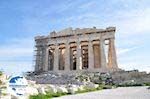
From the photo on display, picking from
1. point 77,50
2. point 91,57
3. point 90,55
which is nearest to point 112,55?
point 91,57

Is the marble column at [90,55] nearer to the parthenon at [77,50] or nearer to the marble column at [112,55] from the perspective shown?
the parthenon at [77,50]

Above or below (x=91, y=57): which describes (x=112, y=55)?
above

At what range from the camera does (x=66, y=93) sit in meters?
23.8

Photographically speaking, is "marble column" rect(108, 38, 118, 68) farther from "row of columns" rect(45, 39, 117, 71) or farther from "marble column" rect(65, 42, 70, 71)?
"marble column" rect(65, 42, 70, 71)

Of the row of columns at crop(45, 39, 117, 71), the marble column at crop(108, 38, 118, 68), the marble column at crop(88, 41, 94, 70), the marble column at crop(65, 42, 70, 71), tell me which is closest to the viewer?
the marble column at crop(108, 38, 118, 68)

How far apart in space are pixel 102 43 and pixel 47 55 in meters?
14.9

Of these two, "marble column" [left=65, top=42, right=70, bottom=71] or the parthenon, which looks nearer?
the parthenon

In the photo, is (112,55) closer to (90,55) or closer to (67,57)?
(90,55)

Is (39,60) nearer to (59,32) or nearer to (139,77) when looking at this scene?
(59,32)

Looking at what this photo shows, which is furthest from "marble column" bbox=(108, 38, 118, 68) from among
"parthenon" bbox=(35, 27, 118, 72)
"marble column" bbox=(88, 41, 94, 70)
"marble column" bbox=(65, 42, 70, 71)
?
"marble column" bbox=(65, 42, 70, 71)

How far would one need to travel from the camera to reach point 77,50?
76375 millimetres

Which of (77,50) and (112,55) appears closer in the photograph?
(112,55)

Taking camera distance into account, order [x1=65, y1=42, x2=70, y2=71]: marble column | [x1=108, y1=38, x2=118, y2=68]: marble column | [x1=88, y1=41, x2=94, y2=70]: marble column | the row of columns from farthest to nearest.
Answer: [x1=65, y1=42, x2=70, y2=71]: marble column, [x1=88, y1=41, x2=94, y2=70]: marble column, the row of columns, [x1=108, y1=38, x2=118, y2=68]: marble column

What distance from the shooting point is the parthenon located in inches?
2872
